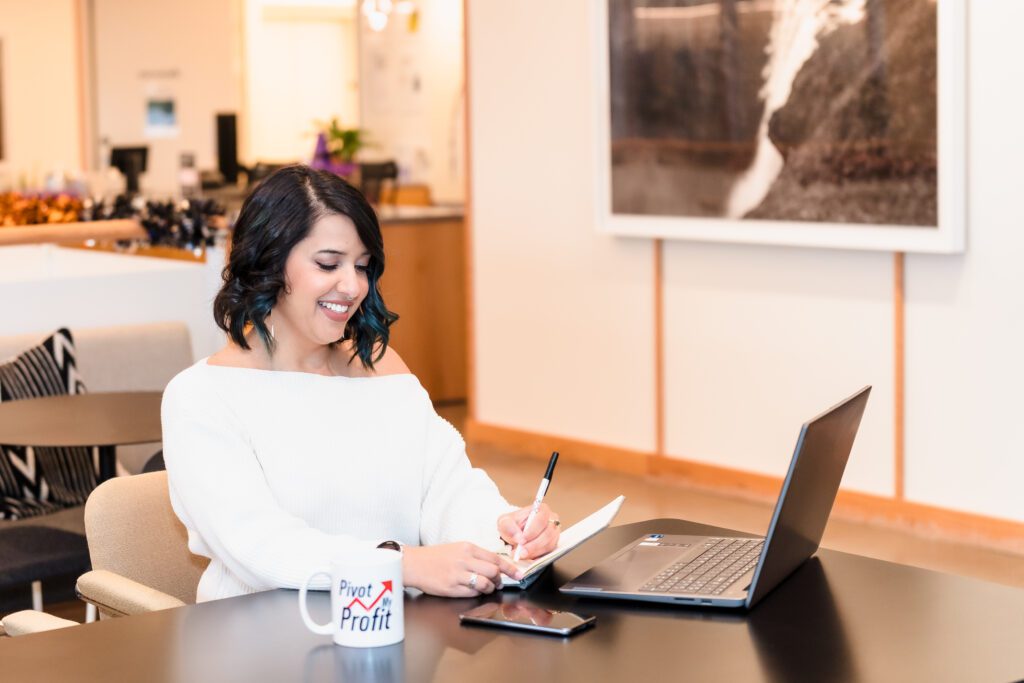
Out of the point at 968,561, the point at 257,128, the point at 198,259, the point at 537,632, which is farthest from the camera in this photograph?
the point at 257,128

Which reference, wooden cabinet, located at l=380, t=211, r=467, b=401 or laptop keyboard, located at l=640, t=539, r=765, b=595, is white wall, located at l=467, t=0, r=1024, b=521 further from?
laptop keyboard, located at l=640, t=539, r=765, b=595

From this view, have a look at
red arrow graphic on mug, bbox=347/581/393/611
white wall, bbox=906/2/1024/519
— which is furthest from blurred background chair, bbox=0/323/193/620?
white wall, bbox=906/2/1024/519

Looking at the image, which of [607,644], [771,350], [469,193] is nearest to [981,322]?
[771,350]

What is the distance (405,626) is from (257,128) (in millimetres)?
12081

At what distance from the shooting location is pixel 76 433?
3.95 metres

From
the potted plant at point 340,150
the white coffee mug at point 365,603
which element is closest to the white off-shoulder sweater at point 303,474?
the white coffee mug at point 365,603

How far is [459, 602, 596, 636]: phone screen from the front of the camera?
1794 mm

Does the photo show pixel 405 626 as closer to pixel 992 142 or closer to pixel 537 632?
pixel 537 632

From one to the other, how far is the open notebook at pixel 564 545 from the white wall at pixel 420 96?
7631 mm

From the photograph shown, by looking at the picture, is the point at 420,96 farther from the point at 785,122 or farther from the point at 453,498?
the point at 453,498

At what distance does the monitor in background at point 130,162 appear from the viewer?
12570 millimetres

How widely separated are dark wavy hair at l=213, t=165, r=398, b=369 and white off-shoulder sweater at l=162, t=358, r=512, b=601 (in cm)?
9

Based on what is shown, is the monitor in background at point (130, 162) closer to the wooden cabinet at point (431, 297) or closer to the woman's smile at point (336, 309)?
the wooden cabinet at point (431, 297)

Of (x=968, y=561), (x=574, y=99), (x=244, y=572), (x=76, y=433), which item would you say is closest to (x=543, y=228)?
(x=574, y=99)
